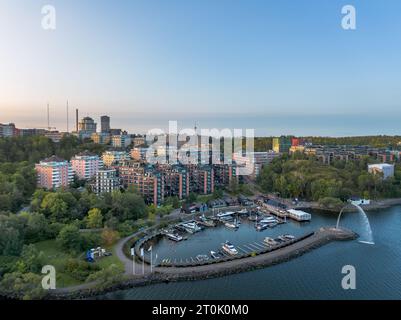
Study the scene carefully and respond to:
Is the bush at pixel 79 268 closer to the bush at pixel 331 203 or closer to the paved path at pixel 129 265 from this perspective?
the paved path at pixel 129 265

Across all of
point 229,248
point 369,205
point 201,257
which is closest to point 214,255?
point 201,257

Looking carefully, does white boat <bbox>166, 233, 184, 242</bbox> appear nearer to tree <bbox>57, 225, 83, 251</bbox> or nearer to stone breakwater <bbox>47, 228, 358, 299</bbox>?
stone breakwater <bbox>47, 228, 358, 299</bbox>

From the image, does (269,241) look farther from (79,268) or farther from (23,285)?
(23,285)

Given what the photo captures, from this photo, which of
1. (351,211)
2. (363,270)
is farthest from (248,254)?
(351,211)

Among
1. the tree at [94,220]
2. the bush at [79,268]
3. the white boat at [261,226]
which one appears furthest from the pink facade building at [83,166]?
the bush at [79,268]

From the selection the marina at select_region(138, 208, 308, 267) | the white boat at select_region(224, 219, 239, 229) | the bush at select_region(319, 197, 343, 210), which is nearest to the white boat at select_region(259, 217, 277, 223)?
the marina at select_region(138, 208, 308, 267)

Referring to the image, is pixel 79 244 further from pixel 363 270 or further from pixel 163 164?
pixel 163 164
